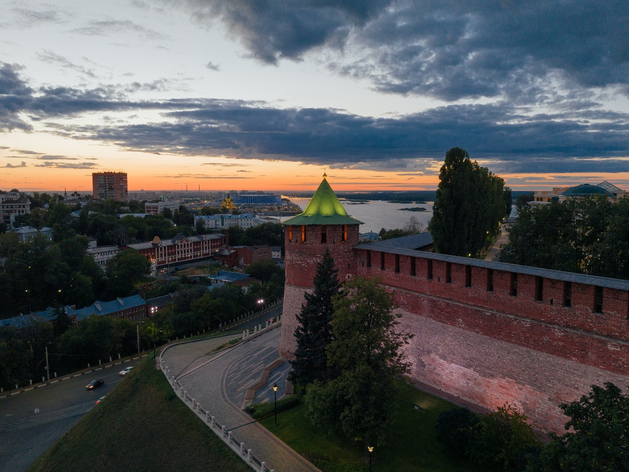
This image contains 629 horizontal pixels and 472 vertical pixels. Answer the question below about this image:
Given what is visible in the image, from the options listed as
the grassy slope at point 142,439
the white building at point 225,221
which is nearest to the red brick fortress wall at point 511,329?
the grassy slope at point 142,439

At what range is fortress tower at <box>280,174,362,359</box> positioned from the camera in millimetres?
15867

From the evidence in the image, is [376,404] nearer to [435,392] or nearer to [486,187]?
[435,392]

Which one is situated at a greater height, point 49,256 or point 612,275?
point 612,275

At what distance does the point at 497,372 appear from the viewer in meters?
11.9

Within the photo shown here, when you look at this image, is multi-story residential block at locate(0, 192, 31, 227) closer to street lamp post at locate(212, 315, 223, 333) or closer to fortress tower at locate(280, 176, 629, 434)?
street lamp post at locate(212, 315, 223, 333)

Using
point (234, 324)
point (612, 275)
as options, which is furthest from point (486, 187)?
point (234, 324)

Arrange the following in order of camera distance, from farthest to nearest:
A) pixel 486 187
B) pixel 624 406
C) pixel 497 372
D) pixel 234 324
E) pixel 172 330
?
pixel 234 324
pixel 172 330
pixel 486 187
pixel 497 372
pixel 624 406

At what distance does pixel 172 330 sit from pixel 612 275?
2951 centimetres

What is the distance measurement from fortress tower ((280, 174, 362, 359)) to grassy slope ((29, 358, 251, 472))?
5.34 m

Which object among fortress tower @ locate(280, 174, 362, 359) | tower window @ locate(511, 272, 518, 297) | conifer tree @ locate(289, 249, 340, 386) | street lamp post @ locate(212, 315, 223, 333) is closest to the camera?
tower window @ locate(511, 272, 518, 297)

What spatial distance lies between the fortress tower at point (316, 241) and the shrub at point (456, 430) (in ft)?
21.6

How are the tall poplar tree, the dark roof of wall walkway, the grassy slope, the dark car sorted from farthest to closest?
1. the dark car
2. the tall poplar tree
3. the grassy slope
4. the dark roof of wall walkway

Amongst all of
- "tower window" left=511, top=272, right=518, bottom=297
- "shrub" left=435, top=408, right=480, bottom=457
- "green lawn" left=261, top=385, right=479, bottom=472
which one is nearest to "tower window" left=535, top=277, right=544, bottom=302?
"tower window" left=511, top=272, right=518, bottom=297

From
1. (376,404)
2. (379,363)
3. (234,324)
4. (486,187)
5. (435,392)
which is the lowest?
(234,324)
